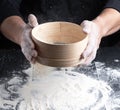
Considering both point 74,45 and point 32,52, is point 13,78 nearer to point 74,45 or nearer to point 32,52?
point 32,52

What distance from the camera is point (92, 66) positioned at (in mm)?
1223

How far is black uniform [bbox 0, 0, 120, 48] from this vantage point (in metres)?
1.34

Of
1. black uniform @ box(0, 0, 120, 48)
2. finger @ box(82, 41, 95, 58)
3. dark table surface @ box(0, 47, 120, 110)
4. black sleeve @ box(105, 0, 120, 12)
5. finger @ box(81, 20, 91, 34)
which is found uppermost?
finger @ box(81, 20, 91, 34)

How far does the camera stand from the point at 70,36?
107 centimetres

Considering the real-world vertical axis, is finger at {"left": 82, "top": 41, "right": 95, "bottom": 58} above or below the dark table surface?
above

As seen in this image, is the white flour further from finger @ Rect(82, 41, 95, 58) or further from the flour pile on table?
finger @ Rect(82, 41, 95, 58)

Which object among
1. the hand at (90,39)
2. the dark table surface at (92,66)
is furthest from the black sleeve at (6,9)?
the hand at (90,39)

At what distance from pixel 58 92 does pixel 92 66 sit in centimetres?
19

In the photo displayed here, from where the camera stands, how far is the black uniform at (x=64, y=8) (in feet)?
4.41

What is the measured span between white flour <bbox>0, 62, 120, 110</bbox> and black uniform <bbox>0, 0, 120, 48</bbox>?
0.87 ft

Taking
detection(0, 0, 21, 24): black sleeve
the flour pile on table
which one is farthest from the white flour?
detection(0, 0, 21, 24): black sleeve

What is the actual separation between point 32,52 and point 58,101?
0.16 meters

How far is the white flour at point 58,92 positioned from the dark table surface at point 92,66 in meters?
0.02

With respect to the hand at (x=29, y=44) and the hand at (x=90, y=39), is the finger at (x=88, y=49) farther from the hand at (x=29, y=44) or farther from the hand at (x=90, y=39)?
the hand at (x=29, y=44)
